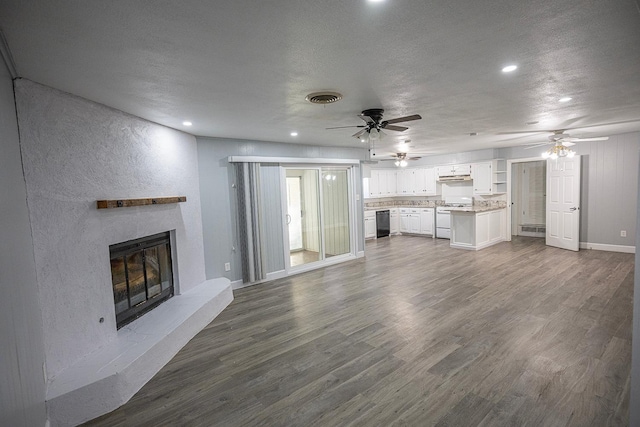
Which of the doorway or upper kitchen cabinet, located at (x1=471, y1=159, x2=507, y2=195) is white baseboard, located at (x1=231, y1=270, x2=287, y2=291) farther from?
the doorway

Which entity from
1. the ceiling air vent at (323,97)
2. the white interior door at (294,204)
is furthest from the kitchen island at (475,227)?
the ceiling air vent at (323,97)

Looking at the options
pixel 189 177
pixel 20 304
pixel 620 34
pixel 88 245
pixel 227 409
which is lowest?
pixel 227 409

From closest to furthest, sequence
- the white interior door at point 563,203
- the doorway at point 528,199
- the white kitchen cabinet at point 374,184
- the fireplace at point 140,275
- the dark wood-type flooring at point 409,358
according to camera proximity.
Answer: the dark wood-type flooring at point 409,358, the fireplace at point 140,275, the white interior door at point 563,203, the doorway at point 528,199, the white kitchen cabinet at point 374,184

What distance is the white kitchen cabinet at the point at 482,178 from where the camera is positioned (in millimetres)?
7898

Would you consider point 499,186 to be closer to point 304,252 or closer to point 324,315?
point 304,252

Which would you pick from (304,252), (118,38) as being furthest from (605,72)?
(304,252)

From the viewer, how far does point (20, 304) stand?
5.61 feet

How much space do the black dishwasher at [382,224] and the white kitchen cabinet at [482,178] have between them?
2514 millimetres

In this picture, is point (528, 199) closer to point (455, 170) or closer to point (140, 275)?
point (455, 170)

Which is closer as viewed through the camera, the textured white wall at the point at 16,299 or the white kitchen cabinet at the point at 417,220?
the textured white wall at the point at 16,299

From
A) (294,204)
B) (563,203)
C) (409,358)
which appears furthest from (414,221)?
(409,358)

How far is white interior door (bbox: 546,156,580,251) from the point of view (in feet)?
21.6

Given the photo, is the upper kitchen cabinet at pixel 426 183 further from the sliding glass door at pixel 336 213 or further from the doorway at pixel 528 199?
the sliding glass door at pixel 336 213

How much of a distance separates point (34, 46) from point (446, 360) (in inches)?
144
